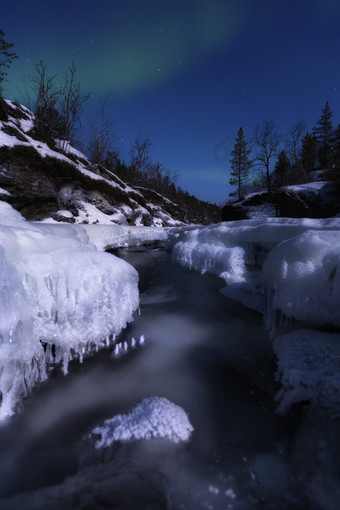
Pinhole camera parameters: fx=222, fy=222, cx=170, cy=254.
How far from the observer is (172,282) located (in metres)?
5.10

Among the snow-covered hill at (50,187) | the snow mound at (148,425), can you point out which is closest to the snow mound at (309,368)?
the snow mound at (148,425)

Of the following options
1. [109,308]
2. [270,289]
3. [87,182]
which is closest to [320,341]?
[270,289]

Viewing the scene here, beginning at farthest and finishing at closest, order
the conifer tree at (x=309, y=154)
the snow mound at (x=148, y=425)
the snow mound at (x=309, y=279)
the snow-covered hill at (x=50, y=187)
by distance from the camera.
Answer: the conifer tree at (x=309, y=154) < the snow-covered hill at (x=50, y=187) < the snow mound at (x=309, y=279) < the snow mound at (x=148, y=425)

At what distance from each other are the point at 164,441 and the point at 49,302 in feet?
4.71

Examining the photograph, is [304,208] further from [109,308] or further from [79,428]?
[79,428]

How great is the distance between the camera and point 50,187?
10.1 meters

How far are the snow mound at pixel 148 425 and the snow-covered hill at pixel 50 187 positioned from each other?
9161 millimetres

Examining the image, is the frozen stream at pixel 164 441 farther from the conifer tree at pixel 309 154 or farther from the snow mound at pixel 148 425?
the conifer tree at pixel 309 154

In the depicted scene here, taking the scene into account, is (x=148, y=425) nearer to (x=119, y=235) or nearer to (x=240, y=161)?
(x=119, y=235)

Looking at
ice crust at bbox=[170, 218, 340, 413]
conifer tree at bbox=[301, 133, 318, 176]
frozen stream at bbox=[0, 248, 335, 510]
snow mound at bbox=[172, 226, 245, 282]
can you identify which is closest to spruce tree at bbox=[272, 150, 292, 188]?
conifer tree at bbox=[301, 133, 318, 176]

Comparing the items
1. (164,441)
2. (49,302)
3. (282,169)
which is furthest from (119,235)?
(282,169)

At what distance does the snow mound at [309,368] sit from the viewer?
5.08 ft

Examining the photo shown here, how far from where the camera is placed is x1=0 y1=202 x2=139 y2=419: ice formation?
1.55 metres

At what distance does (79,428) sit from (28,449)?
0.91 ft
